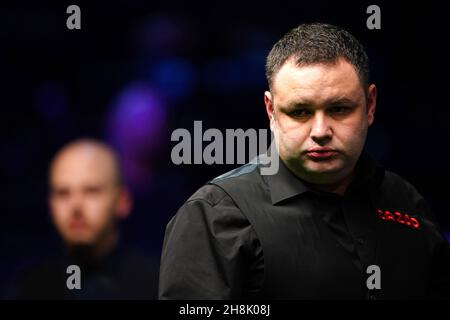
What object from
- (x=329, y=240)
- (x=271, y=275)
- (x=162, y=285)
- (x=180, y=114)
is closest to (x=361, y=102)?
(x=329, y=240)

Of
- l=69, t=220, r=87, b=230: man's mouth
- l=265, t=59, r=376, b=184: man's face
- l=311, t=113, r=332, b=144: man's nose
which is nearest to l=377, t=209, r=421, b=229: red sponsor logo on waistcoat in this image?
l=265, t=59, r=376, b=184: man's face

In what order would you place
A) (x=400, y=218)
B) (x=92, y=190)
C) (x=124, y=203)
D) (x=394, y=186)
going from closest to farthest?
1. (x=400, y=218)
2. (x=394, y=186)
3. (x=92, y=190)
4. (x=124, y=203)

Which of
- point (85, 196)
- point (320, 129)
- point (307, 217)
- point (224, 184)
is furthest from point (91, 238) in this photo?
point (320, 129)

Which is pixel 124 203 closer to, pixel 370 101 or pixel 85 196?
pixel 85 196

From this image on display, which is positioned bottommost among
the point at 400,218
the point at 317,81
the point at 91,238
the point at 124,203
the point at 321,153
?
the point at 91,238

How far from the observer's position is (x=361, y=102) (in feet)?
7.50

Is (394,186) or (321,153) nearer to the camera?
(321,153)

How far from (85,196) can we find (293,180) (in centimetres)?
170

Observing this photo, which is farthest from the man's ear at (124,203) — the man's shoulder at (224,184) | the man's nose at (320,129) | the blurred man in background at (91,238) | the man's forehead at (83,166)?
the man's nose at (320,129)

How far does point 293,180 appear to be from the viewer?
2311 mm

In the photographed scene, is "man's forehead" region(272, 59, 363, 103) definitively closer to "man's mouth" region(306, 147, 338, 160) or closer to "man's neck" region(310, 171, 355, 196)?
"man's mouth" region(306, 147, 338, 160)

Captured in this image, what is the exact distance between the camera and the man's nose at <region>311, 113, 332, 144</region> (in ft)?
7.15

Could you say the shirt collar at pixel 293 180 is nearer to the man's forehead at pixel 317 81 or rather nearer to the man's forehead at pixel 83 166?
the man's forehead at pixel 317 81

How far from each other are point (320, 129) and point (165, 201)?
6.34 feet
